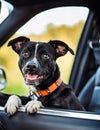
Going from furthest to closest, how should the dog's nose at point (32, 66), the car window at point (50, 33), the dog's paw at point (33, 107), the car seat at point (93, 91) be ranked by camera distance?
1. the car window at point (50, 33)
2. the car seat at point (93, 91)
3. the dog's nose at point (32, 66)
4. the dog's paw at point (33, 107)

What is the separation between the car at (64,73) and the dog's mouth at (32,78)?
0.68 feet

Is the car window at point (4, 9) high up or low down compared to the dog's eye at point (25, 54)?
up

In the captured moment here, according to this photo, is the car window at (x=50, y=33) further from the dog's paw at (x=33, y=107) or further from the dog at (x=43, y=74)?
the dog's paw at (x=33, y=107)

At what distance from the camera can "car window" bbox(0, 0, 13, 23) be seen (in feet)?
12.9

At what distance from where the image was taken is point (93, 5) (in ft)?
15.2

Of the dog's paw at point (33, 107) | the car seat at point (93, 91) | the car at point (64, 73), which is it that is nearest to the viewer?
the car at point (64, 73)

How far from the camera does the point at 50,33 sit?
773 cm

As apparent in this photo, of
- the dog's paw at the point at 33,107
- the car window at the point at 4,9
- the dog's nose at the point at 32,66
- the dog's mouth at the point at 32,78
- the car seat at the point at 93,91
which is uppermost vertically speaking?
the car window at the point at 4,9

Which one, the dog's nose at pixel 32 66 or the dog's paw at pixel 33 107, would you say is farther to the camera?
the dog's nose at pixel 32 66

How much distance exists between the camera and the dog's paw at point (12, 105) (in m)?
3.23

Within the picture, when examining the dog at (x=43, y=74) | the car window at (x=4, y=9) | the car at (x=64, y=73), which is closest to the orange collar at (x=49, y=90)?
the dog at (x=43, y=74)

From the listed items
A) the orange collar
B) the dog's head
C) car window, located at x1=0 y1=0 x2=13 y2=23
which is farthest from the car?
the orange collar

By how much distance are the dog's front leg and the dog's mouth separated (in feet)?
0.45

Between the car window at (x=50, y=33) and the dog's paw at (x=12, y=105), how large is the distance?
576 mm
